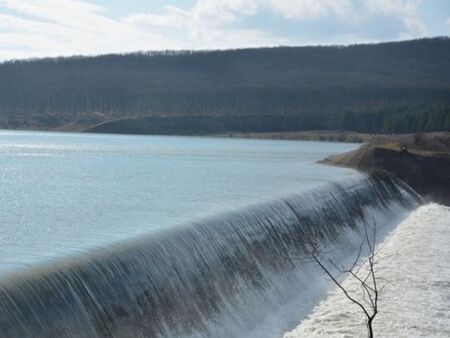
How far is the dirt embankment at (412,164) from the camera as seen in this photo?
4821cm

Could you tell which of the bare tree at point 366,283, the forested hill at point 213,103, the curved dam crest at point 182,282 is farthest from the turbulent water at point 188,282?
the forested hill at point 213,103

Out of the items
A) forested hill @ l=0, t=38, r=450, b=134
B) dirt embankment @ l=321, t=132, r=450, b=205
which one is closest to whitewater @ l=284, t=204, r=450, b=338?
dirt embankment @ l=321, t=132, r=450, b=205

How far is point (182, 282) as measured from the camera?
50.9 feet

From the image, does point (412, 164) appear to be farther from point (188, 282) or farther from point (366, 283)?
point (188, 282)

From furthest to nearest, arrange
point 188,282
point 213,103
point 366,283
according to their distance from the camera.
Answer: point 213,103 → point 366,283 → point 188,282

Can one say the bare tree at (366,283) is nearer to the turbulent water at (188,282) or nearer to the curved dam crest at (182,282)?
the turbulent water at (188,282)

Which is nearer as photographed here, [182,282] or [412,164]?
[182,282]

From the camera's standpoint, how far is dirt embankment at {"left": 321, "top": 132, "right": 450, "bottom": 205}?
48206 millimetres

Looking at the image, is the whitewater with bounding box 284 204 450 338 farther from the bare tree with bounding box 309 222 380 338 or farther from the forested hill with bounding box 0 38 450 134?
the forested hill with bounding box 0 38 450 134

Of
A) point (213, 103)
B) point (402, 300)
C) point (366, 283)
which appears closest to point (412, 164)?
point (366, 283)

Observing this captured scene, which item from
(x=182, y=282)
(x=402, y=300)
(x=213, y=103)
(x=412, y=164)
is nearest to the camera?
(x=182, y=282)

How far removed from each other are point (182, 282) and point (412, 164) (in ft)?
125

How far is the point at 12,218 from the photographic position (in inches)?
837

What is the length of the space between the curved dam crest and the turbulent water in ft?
0.07
